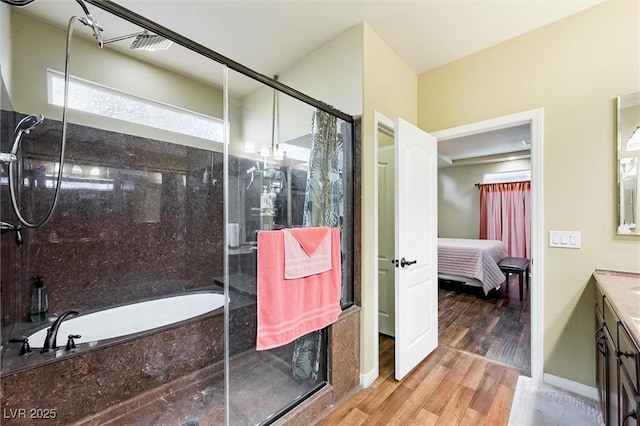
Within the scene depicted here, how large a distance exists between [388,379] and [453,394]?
47 cm

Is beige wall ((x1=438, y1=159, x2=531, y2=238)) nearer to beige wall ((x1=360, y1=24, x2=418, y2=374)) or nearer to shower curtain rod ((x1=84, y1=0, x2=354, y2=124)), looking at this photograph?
beige wall ((x1=360, y1=24, x2=418, y2=374))

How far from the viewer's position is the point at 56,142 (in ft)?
6.82

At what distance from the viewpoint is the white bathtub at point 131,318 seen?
2039 millimetres

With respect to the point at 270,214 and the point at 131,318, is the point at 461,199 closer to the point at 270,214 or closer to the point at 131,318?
the point at 270,214

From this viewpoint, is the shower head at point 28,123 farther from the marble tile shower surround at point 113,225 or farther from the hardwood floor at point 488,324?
the hardwood floor at point 488,324

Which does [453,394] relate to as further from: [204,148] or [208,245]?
[204,148]

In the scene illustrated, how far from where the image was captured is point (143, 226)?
2480mm

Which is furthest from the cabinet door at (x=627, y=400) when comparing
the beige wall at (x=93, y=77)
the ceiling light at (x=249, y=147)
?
the beige wall at (x=93, y=77)

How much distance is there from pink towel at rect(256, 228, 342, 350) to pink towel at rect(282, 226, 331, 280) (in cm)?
4

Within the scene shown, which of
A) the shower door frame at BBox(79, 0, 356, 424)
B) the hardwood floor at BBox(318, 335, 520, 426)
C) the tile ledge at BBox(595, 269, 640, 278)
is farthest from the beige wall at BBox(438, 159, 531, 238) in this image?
the shower door frame at BBox(79, 0, 356, 424)

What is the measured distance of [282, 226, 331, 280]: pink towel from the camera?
159 centimetres

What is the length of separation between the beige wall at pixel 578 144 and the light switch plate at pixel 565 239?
32mm

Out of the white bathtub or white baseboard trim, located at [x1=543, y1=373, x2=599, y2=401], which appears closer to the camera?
white baseboard trim, located at [x1=543, y1=373, x2=599, y2=401]

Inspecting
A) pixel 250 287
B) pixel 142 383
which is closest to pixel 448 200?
pixel 250 287
